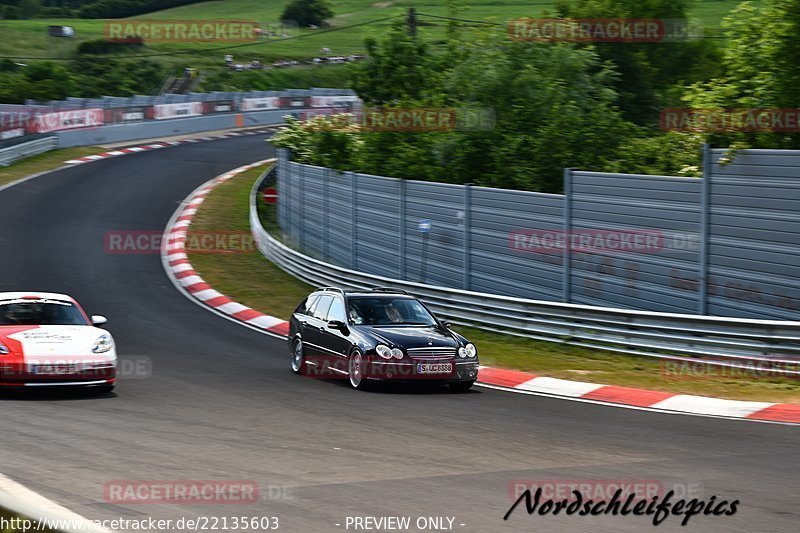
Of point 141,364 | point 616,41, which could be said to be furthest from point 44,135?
point 141,364

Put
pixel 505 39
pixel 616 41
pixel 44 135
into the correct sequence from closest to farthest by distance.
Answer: pixel 505 39, pixel 616 41, pixel 44 135

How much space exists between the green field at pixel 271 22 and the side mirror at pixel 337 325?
206 ft

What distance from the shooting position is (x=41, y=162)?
1736 inches

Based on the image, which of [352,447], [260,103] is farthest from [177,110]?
[352,447]

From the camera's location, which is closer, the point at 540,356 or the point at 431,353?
the point at 431,353

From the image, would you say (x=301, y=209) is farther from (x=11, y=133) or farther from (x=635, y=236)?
(x=11, y=133)

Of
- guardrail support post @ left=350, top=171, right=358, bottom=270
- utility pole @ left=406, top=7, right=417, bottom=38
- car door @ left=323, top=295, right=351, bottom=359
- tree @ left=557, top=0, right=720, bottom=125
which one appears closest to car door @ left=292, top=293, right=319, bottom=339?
car door @ left=323, top=295, right=351, bottom=359

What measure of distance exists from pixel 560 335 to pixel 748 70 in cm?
723

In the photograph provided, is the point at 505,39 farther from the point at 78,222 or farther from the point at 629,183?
the point at 78,222

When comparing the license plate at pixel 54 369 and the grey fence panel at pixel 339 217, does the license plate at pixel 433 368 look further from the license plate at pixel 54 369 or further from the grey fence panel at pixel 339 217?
the grey fence panel at pixel 339 217

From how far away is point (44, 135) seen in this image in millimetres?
46969

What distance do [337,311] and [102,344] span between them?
11.8 feet

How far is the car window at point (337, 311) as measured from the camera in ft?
50.9

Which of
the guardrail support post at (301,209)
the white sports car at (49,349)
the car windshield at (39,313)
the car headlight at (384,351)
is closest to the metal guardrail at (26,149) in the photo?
the guardrail support post at (301,209)
